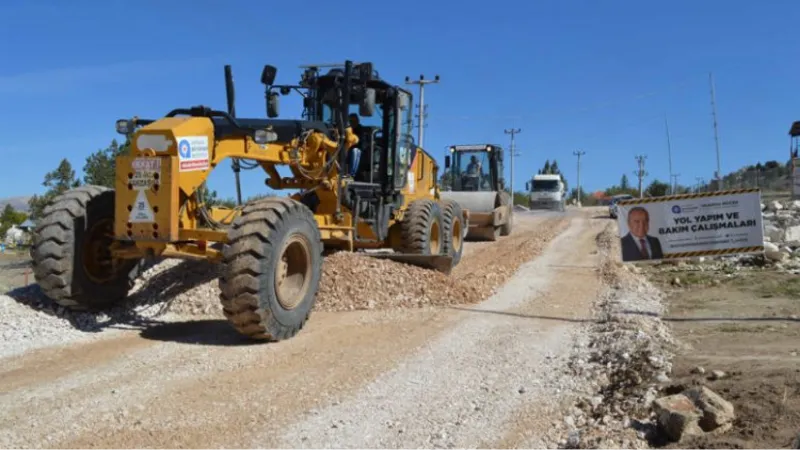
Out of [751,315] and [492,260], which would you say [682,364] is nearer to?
[751,315]

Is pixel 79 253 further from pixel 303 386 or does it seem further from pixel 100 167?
pixel 100 167

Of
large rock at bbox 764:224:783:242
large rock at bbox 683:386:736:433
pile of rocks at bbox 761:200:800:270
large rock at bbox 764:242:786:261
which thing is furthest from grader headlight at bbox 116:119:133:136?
large rock at bbox 764:224:783:242

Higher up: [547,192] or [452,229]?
[547,192]

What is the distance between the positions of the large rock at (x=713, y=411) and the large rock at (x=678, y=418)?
0.04m

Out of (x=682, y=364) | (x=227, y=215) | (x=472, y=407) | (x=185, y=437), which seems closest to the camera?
(x=185, y=437)

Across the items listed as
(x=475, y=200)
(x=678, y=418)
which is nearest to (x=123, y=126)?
(x=678, y=418)

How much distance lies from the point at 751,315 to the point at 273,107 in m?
7.03

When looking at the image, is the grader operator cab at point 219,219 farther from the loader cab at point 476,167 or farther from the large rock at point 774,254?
the loader cab at point 476,167

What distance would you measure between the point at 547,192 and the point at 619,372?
140 ft

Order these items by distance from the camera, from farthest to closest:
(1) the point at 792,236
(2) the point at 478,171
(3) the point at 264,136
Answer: (2) the point at 478,171 < (1) the point at 792,236 < (3) the point at 264,136

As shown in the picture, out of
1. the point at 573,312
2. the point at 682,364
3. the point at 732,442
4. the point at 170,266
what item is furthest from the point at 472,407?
the point at 170,266

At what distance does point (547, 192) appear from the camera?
155 feet

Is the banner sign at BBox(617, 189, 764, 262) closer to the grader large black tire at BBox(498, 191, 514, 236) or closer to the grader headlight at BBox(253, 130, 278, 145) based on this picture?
the grader headlight at BBox(253, 130, 278, 145)

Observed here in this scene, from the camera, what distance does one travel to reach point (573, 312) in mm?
8828
